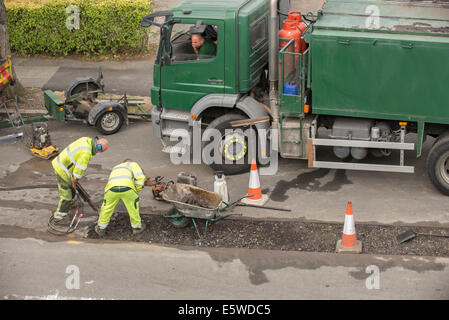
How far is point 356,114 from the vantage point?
379 inches

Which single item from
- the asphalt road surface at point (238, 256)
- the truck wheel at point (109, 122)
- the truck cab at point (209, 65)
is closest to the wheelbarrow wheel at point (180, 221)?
the asphalt road surface at point (238, 256)

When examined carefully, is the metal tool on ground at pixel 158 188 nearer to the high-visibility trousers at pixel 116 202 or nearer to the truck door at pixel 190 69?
the high-visibility trousers at pixel 116 202

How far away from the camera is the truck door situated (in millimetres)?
10125

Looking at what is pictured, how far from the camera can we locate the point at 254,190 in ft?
32.0

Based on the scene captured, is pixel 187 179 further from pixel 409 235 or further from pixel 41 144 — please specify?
pixel 41 144

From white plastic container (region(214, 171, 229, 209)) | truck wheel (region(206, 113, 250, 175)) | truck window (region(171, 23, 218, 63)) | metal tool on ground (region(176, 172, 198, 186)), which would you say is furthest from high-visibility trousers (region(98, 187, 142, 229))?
truck window (region(171, 23, 218, 63))

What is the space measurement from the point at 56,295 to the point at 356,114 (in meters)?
4.89

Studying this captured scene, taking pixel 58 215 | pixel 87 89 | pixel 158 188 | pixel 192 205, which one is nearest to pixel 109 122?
pixel 87 89

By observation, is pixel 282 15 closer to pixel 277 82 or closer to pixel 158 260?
pixel 277 82

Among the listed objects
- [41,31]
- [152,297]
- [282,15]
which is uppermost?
[282,15]

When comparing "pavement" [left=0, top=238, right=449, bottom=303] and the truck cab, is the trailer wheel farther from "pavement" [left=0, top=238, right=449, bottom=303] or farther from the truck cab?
"pavement" [left=0, top=238, right=449, bottom=303]

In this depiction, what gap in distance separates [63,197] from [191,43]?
3.16 m

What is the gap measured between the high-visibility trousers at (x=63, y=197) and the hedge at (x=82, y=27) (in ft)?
25.7
